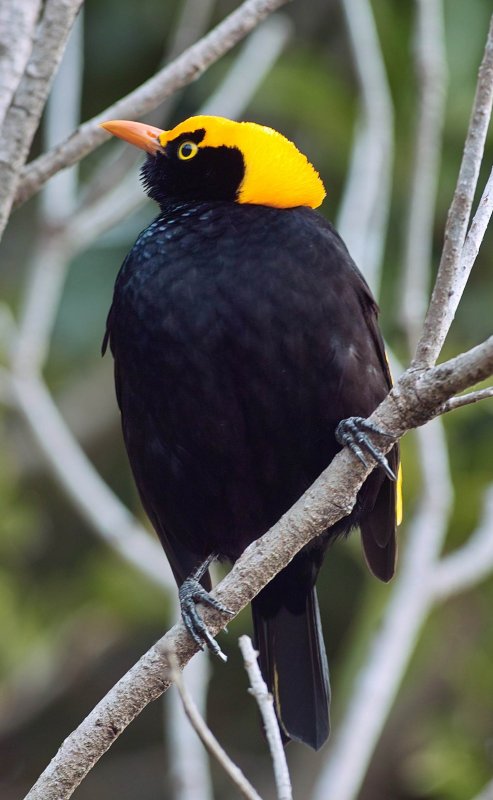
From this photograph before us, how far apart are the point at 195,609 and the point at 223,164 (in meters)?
1.37

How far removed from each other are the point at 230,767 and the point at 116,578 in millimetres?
3507

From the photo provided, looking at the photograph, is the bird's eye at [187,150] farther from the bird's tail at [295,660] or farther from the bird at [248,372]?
the bird's tail at [295,660]

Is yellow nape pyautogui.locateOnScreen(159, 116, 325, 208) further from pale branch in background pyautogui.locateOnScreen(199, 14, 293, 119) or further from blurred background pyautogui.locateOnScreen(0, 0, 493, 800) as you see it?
pale branch in background pyautogui.locateOnScreen(199, 14, 293, 119)

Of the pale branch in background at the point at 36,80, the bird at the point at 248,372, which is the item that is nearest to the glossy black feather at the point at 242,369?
the bird at the point at 248,372

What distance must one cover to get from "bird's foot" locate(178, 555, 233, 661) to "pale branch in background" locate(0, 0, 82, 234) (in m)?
1.11

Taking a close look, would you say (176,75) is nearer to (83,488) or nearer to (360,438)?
(360,438)

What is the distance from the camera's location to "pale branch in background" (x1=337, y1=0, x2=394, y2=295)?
4.59 meters

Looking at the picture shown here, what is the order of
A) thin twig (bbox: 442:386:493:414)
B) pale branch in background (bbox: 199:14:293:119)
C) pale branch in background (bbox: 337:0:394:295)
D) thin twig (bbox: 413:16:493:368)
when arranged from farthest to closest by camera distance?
pale branch in background (bbox: 199:14:293:119), pale branch in background (bbox: 337:0:394:295), thin twig (bbox: 413:16:493:368), thin twig (bbox: 442:386:493:414)

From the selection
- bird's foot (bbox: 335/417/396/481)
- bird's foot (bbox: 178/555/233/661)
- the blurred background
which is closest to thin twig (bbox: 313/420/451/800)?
the blurred background

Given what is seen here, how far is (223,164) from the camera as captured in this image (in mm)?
3793

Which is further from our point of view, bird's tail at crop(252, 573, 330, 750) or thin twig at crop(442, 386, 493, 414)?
bird's tail at crop(252, 573, 330, 750)

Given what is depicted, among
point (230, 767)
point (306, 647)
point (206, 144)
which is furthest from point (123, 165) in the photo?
point (230, 767)

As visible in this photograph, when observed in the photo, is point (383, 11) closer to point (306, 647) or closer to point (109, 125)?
point (109, 125)

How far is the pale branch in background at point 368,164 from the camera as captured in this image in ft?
15.1
